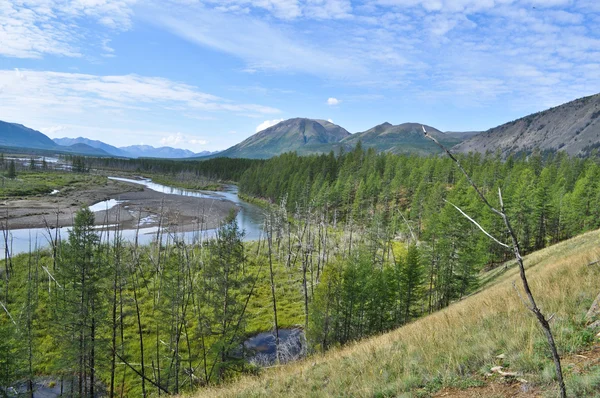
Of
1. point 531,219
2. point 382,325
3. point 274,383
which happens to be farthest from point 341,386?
point 531,219

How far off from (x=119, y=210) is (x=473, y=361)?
75.5 meters

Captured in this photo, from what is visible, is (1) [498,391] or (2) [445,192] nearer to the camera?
(1) [498,391]

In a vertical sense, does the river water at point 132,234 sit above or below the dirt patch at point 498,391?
below

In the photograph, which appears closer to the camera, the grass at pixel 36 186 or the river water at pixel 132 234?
the river water at pixel 132 234

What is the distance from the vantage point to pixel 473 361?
24.5ft

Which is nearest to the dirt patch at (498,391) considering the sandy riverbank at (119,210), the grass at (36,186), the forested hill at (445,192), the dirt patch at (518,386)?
the dirt patch at (518,386)

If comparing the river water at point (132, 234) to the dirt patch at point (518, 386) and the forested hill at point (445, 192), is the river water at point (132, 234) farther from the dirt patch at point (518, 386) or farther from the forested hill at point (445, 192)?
the dirt patch at point (518, 386)

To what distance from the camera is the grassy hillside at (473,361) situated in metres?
6.21

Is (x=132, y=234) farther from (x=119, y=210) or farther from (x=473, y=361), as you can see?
(x=473, y=361)

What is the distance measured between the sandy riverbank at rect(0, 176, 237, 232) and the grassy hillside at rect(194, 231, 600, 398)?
1873 inches

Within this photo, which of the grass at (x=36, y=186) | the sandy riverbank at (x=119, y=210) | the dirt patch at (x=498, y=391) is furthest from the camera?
the grass at (x=36, y=186)

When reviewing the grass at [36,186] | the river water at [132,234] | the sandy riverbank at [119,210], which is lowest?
the river water at [132,234]

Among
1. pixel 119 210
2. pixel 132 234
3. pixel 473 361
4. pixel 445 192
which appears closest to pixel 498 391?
pixel 473 361

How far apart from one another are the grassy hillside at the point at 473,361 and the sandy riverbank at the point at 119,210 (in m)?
47.6
